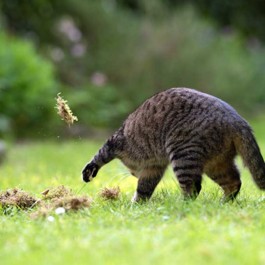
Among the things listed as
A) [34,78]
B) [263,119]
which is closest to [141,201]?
[34,78]

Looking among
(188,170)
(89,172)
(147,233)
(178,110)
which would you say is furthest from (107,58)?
(147,233)

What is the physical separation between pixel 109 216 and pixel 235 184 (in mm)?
1583

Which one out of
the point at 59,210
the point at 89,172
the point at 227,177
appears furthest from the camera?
the point at 89,172

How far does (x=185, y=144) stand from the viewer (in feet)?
20.0

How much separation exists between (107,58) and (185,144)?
12.0 meters

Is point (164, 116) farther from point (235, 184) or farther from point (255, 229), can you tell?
point (255, 229)

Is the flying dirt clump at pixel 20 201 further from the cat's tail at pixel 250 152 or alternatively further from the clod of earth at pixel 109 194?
the cat's tail at pixel 250 152

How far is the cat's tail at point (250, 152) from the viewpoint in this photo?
605 centimetres

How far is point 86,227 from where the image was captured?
4.87 m

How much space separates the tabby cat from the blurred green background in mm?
8097

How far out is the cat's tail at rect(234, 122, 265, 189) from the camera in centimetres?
605

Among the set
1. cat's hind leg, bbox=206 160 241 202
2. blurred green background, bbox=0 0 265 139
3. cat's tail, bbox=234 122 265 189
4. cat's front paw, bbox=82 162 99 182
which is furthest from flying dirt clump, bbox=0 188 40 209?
blurred green background, bbox=0 0 265 139

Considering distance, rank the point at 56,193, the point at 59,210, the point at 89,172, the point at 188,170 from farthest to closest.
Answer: the point at 89,172, the point at 56,193, the point at 188,170, the point at 59,210

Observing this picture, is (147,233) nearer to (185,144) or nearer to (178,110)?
(185,144)
